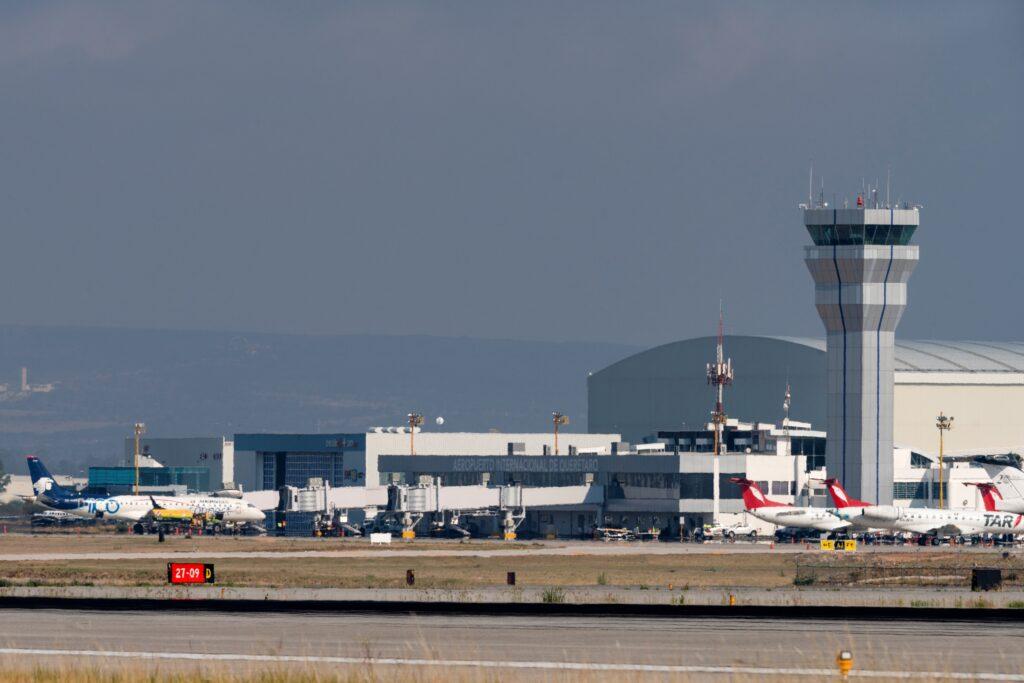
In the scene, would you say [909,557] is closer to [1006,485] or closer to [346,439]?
[1006,485]

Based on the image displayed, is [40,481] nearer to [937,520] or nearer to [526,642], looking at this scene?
[937,520]

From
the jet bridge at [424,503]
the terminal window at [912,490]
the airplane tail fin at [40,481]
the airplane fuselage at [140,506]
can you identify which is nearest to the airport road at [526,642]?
the jet bridge at [424,503]

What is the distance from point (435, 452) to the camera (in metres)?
196

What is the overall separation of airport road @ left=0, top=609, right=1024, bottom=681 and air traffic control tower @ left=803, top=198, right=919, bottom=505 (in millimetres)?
115159

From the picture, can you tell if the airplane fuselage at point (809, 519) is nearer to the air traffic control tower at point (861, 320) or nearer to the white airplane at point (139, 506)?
the air traffic control tower at point (861, 320)

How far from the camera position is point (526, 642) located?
41.8 meters

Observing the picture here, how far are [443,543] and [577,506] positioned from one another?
3870 cm

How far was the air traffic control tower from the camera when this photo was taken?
16038 centimetres

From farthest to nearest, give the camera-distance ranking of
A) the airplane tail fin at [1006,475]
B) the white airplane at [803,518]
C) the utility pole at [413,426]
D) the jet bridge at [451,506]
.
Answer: the utility pole at [413,426]
the airplane tail fin at [1006,475]
the jet bridge at [451,506]
the white airplane at [803,518]

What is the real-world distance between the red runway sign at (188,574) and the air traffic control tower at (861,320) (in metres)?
99.5

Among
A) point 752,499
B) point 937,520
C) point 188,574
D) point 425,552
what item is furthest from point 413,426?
point 188,574

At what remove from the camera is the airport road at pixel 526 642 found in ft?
122

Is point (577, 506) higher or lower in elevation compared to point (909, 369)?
lower

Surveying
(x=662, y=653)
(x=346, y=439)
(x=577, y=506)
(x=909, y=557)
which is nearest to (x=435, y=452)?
(x=346, y=439)
